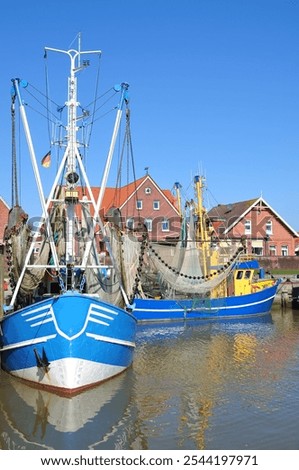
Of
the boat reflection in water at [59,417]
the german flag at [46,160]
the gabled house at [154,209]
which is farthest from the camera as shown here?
the gabled house at [154,209]

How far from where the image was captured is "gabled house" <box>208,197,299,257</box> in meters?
49.0

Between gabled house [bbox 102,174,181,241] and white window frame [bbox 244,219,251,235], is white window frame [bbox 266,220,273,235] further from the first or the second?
gabled house [bbox 102,174,181,241]

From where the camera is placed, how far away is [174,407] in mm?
11828

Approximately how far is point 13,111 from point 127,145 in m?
3.55

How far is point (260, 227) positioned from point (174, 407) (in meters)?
39.3

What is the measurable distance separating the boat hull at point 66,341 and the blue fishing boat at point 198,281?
482 inches

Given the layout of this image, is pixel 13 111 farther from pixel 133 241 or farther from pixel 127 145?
pixel 133 241

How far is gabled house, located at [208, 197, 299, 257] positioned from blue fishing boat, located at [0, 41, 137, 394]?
33.4m

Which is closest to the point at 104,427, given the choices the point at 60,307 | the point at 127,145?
the point at 60,307

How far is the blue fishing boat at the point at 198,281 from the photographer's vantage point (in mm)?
26656

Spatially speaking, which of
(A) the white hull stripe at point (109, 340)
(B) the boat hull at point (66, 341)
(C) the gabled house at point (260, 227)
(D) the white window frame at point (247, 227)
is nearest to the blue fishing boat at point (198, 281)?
(A) the white hull stripe at point (109, 340)

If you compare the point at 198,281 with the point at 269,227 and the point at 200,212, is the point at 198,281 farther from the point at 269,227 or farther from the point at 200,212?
the point at 269,227

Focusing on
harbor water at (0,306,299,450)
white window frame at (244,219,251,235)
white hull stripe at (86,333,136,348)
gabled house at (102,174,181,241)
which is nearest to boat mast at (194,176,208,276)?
harbor water at (0,306,299,450)

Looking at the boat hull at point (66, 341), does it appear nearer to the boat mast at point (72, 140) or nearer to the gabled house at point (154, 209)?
the boat mast at point (72, 140)
